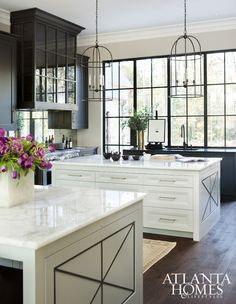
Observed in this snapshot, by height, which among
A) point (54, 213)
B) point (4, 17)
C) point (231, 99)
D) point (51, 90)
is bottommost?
point (54, 213)

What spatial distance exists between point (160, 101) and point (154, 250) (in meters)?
4.25

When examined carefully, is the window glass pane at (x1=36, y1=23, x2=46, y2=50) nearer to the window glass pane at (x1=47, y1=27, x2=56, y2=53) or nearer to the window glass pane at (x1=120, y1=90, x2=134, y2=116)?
the window glass pane at (x1=47, y1=27, x2=56, y2=53)

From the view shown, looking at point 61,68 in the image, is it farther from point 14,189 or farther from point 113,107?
point 14,189

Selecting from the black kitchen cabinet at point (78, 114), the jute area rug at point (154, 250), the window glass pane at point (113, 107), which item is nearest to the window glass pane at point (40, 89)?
the black kitchen cabinet at point (78, 114)

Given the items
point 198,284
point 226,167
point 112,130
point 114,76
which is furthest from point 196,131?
point 198,284

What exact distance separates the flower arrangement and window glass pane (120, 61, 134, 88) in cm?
590

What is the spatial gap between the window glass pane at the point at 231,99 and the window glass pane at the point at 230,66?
0.41 ft

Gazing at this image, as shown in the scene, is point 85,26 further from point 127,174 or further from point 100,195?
point 100,195

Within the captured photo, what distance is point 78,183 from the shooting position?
16.0 ft

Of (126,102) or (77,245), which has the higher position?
(126,102)

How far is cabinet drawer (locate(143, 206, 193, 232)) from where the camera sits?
439 cm

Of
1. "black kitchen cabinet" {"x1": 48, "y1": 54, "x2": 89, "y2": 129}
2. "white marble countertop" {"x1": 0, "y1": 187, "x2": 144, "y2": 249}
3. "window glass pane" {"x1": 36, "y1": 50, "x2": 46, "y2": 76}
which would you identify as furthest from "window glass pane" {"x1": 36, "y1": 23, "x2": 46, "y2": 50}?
"white marble countertop" {"x1": 0, "y1": 187, "x2": 144, "y2": 249}

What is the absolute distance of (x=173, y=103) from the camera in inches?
302

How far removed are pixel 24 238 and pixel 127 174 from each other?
9.86 feet
